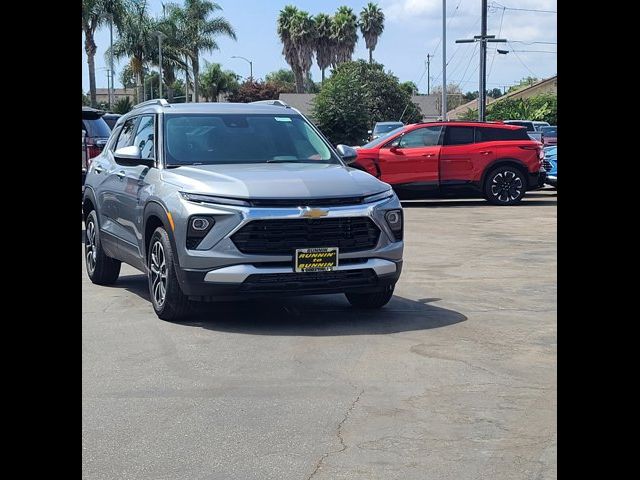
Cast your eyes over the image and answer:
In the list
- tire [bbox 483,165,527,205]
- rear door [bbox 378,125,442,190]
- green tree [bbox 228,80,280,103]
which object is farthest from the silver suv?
green tree [bbox 228,80,280,103]

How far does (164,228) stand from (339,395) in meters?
2.78

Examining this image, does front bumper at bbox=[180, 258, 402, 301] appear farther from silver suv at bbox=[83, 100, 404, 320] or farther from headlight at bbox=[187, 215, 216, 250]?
headlight at bbox=[187, 215, 216, 250]

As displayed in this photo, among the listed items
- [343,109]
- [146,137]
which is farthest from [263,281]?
[343,109]

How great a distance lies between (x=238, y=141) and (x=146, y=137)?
915 mm

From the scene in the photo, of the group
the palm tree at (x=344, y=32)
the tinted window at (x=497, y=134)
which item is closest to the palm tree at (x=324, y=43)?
the palm tree at (x=344, y=32)

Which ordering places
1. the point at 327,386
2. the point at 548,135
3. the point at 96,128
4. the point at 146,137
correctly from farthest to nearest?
the point at 548,135 → the point at 96,128 → the point at 146,137 → the point at 327,386

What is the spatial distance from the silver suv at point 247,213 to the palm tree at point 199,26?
65.1 m

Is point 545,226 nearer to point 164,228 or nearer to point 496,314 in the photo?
point 496,314

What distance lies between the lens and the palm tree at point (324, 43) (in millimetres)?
86062

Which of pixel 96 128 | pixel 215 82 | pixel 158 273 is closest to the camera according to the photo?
→ pixel 158 273

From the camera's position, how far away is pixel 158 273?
8203 mm

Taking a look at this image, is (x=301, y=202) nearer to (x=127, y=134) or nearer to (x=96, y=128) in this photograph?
(x=127, y=134)

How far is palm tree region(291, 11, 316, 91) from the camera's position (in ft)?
281

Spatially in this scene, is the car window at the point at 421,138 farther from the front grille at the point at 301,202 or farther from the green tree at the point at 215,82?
the green tree at the point at 215,82
